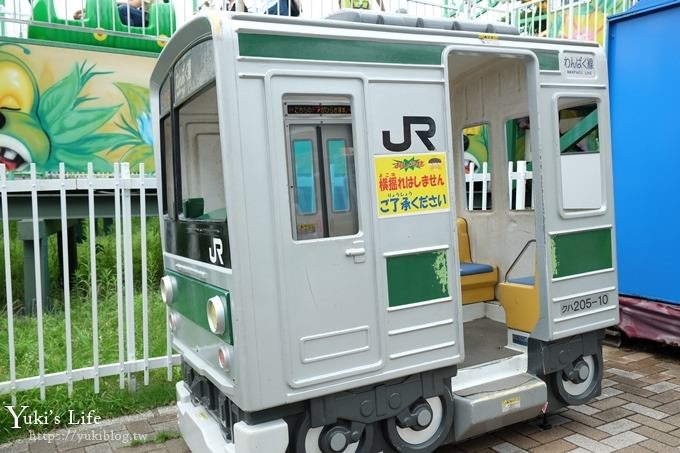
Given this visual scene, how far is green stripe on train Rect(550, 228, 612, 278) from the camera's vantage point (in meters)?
3.96

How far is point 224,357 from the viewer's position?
3074mm

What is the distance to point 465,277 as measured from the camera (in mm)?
5012

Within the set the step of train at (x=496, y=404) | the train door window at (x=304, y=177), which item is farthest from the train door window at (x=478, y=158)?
the train door window at (x=304, y=177)

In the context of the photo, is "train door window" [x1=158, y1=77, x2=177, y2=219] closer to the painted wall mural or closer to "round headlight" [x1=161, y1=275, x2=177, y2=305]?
"round headlight" [x1=161, y1=275, x2=177, y2=305]

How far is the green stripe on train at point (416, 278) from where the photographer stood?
131 inches

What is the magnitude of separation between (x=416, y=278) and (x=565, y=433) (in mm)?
1747

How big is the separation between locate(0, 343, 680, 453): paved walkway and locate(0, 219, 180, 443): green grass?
13 centimetres

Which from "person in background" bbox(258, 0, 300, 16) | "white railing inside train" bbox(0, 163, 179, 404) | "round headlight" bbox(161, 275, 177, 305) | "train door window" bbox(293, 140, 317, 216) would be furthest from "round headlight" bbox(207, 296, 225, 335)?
"person in background" bbox(258, 0, 300, 16)

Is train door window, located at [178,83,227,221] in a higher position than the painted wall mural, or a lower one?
lower

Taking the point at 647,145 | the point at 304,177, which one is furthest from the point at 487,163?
the point at 304,177

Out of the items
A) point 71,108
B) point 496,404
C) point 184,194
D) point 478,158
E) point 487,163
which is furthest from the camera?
point 71,108

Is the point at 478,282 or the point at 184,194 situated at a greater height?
the point at 184,194

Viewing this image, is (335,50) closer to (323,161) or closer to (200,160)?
(323,161)

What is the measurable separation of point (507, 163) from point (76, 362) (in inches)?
158
